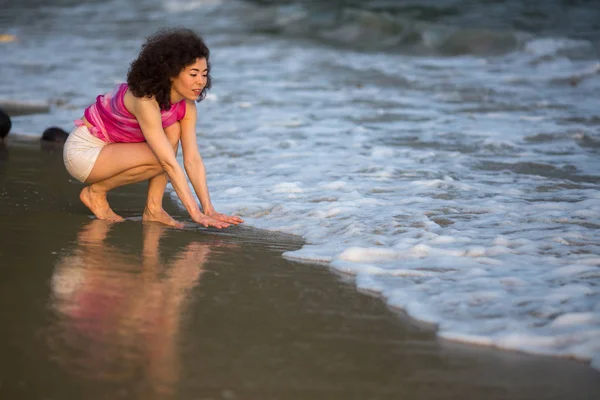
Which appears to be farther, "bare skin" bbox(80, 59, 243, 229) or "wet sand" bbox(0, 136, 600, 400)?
"bare skin" bbox(80, 59, 243, 229)

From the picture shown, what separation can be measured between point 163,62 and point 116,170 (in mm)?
786

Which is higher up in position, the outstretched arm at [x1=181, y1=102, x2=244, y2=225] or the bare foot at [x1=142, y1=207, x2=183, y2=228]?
the outstretched arm at [x1=181, y1=102, x2=244, y2=225]

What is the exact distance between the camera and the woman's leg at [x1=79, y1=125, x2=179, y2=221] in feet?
15.8

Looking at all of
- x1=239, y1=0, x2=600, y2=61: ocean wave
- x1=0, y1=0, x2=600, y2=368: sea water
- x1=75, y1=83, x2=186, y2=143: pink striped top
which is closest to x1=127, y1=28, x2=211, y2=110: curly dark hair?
x1=75, y1=83, x2=186, y2=143: pink striped top

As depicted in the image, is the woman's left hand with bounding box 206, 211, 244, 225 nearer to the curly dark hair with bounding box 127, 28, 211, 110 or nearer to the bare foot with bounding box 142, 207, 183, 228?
the bare foot with bounding box 142, 207, 183, 228

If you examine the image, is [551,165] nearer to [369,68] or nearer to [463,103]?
[463,103]

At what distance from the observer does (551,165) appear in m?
6.77

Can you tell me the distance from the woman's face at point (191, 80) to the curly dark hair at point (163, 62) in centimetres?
2

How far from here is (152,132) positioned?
456 centimetres

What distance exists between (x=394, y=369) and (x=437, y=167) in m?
4.02

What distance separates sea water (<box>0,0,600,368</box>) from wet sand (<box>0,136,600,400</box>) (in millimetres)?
226

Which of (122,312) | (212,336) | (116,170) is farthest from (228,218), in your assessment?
(212,336)

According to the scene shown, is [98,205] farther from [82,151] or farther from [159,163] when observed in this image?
[159,163]

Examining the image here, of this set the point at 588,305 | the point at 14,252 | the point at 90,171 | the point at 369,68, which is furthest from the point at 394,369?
the point at 369,68
